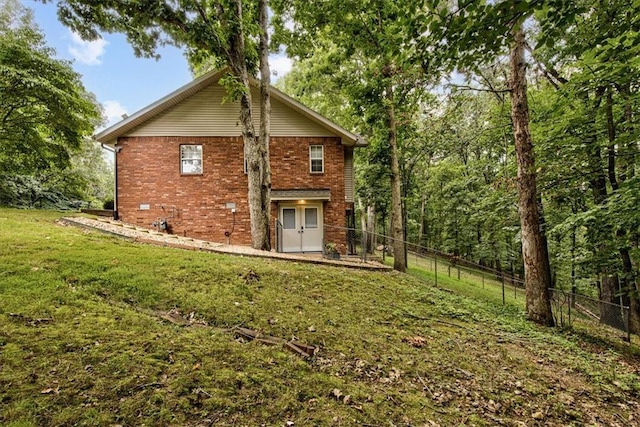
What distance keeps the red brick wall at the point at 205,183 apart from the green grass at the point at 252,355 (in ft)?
19.9

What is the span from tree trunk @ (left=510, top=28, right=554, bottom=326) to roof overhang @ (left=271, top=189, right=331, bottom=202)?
7.05m

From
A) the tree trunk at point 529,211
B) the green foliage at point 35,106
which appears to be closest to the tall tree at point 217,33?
the green foliage at point 35,106

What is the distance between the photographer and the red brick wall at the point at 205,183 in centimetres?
1219

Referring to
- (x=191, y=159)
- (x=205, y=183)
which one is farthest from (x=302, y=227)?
(x=191, y=159)

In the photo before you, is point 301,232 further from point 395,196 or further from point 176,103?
A: point 176,103

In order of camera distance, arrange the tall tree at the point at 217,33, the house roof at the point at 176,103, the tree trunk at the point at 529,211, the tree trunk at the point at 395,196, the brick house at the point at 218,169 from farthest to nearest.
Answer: the brick house at the point at 218,169 → the house roof at the point at 176,103 → the tree trunk at the point at 395,196 → the tall tree at the point at 217,33 → the tree trunk at the point at 529,211

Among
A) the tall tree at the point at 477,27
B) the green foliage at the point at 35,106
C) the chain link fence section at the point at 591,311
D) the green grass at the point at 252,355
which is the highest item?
the green foliage at the point at 35,106

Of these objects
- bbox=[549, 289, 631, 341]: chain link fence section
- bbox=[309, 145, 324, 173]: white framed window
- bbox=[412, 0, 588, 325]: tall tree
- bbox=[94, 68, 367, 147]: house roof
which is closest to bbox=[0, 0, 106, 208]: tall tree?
bbox=[94, 68, 367, 147]: house roof

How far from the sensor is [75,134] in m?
11.0

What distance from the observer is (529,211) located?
6602 mm

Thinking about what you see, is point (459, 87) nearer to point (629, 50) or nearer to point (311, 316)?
point (629, 50)

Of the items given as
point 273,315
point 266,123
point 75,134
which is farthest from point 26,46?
point 273,315

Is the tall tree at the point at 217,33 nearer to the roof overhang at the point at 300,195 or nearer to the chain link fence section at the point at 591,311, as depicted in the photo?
the roof overhang at the point at 300,195

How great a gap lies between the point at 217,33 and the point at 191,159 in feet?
16.7
